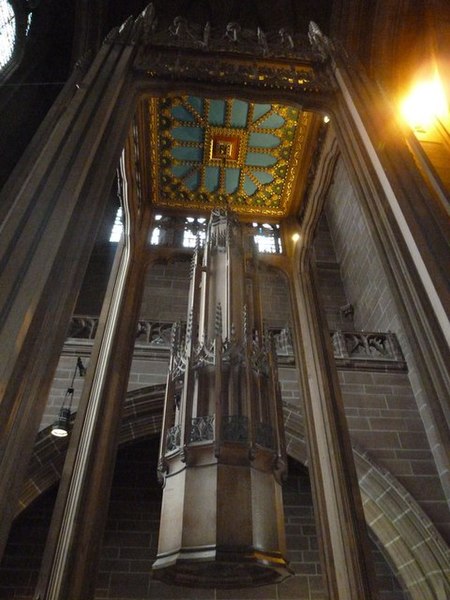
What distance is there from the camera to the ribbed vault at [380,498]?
18.6ft

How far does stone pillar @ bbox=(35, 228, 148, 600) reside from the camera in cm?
314

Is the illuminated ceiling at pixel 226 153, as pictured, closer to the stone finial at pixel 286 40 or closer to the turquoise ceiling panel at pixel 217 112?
the turquoise ceiling panel at pixel 217 112

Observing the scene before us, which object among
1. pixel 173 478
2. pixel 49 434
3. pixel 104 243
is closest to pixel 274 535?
pixel 173 478

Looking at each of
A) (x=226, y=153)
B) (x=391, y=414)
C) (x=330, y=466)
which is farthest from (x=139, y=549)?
(x=226, y=153)

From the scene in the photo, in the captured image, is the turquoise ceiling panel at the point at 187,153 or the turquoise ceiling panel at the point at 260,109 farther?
the turquoise ceiling panel at the point at 187,153

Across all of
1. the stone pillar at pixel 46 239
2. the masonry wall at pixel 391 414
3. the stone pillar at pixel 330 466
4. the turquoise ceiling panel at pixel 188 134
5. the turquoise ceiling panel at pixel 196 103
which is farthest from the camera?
the masonry wall at pixel 391 414

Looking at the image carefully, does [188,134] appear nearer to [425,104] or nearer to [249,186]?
[249,186]

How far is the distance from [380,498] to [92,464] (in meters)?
4.63

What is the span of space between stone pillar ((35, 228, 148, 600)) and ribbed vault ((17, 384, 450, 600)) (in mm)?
2615

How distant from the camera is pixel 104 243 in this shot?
11.1 metres

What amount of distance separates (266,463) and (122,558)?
17.1ft

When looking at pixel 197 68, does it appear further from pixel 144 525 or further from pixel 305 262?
pixel 144 525

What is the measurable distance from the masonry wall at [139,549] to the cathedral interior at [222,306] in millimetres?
36

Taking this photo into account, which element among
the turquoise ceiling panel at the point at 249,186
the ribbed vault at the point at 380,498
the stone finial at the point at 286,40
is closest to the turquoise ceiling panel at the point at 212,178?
the turquoise ceiling panel at the point at 249,186
